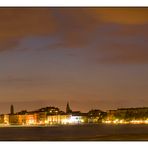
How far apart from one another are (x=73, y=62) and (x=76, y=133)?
2.17 feet

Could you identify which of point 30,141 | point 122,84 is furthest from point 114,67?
point 30,141

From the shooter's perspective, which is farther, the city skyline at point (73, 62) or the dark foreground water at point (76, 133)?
the city skyline at point (73, 62)

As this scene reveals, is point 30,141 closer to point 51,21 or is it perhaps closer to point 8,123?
point 8,123

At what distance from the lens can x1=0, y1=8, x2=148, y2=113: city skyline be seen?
5855 mm

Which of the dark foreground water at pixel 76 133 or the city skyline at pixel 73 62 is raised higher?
the city skyline at pixel 73 62

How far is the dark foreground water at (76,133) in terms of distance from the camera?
5.70 meters

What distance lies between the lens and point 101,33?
5.93m

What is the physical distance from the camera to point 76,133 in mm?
5891

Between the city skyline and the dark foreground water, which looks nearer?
the dark foreground water

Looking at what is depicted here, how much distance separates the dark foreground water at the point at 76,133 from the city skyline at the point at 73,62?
0.69 ft

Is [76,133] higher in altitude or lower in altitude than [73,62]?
lower

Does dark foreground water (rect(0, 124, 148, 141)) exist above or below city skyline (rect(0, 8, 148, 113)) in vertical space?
below

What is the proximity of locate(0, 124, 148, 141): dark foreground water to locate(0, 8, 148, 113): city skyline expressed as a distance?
0.69ft
